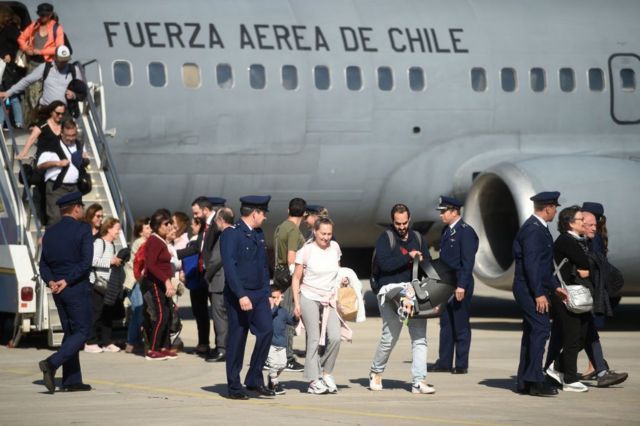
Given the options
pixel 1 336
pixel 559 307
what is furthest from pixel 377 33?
pixel 559 307

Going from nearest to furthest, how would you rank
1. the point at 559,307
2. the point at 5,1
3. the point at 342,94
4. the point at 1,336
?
the point at 559,307 → the point at 1,336 → the point at 5,1 → the point at 342,94

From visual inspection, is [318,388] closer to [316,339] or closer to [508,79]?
→ [316,339]

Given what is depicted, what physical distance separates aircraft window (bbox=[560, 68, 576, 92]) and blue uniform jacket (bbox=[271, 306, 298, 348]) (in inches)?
349

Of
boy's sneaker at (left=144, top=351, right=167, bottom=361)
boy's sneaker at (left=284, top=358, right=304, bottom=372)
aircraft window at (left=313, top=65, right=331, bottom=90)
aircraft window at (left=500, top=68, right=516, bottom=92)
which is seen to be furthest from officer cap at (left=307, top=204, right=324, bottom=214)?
aircraft window at (left=500, top=68, right=516, bottom=92)

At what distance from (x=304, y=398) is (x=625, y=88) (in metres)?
11.0

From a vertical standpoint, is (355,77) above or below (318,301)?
above

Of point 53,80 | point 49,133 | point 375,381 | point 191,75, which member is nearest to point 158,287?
point 49,133

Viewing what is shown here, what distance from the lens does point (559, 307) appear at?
43.5ft

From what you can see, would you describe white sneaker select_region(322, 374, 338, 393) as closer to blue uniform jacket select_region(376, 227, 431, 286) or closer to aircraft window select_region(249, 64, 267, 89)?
blue uniform jacket select_region(376, 227, 431, 286)

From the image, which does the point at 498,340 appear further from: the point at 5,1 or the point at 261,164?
the point at 5,1

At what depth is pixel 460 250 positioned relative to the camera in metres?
15.2

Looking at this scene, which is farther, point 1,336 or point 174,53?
point 174,53

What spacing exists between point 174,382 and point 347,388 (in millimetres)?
1688

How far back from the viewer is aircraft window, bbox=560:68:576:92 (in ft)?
70.8
